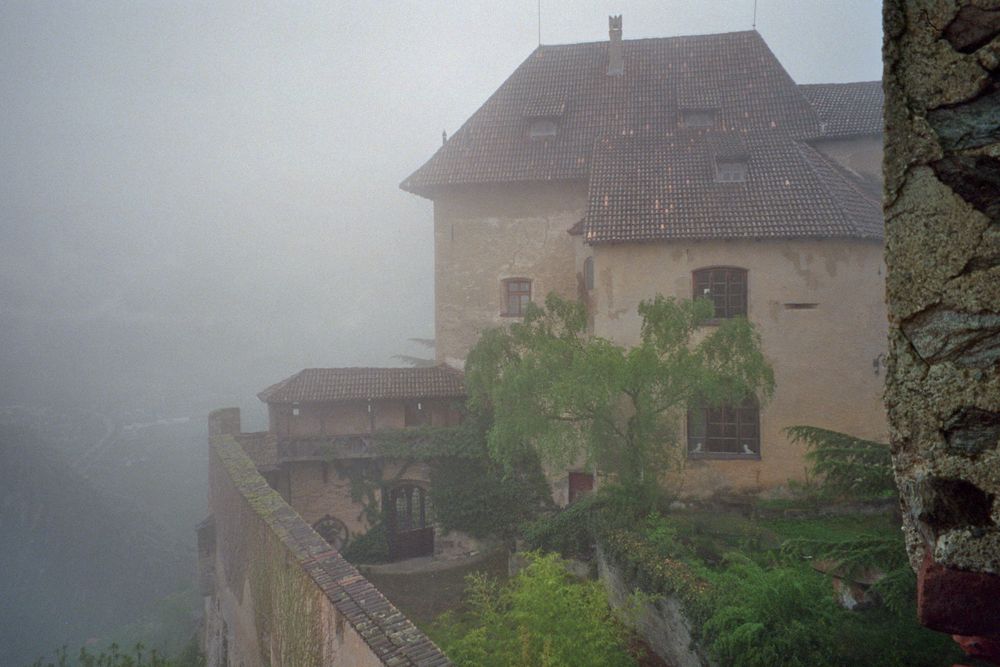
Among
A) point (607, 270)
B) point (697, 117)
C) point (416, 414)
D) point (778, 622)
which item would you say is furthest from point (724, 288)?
point (416, 414)

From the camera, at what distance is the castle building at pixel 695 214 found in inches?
634

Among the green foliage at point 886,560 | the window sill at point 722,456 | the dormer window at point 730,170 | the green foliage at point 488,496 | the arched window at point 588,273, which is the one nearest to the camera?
the green foliage at point 886,560

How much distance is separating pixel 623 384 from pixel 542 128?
39.5 feet

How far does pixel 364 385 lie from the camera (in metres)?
21.4

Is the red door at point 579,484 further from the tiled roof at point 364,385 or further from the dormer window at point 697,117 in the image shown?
the dormer window at point 697,117

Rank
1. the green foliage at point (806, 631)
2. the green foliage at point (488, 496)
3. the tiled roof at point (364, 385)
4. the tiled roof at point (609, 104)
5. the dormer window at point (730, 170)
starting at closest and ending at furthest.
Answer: the green foliage at point (806, 631), the dormer window at point (730, 170), the green foliage at point (488, 496), the tiled roof at point (609, 104), the tiled roof at point (364, 385)

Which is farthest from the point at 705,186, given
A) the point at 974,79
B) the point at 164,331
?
the point at 164,331

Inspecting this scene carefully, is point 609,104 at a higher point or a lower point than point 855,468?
higher

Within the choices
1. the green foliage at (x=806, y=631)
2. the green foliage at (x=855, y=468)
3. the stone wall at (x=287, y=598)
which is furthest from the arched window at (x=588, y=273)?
the green foliage at (x=806, y=631)

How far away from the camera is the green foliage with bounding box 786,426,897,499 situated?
314 inches

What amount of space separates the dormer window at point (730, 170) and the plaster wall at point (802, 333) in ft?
7.01

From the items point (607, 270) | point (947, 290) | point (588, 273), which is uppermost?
point (588, 273)

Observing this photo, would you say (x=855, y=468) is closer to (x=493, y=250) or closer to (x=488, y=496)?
(x=488, y=496)

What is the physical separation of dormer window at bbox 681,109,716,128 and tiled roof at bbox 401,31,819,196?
0.46ft
